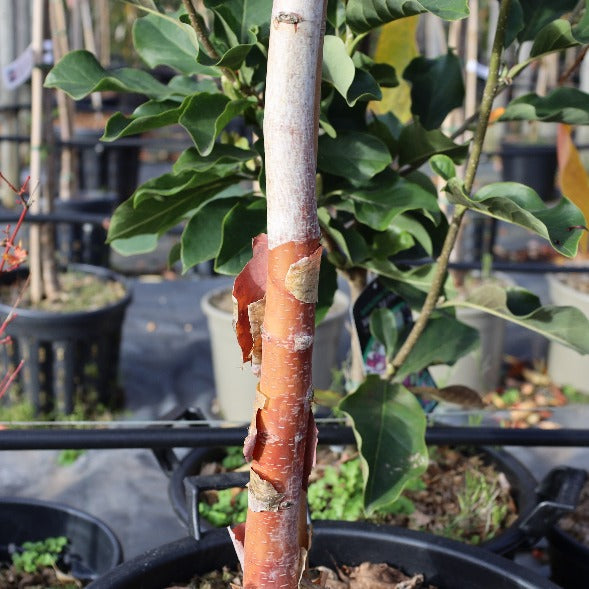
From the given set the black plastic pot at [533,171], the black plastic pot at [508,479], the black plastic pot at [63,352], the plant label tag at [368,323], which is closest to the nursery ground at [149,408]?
the black plastic pot at [63,352]

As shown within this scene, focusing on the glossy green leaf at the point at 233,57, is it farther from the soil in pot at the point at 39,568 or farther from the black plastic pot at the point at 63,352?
the black plastic pot at the point at 63,352

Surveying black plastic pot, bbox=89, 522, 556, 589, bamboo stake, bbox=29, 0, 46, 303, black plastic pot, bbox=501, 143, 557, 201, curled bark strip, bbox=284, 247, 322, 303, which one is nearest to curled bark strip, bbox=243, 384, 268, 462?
curled bark strip, bbox=284, 247, 322, 303

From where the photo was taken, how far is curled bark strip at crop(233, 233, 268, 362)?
75 cm

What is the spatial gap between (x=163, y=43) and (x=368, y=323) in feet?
1.88

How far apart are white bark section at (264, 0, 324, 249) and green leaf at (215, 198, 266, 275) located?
0.49 metres

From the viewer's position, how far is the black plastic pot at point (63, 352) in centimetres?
268

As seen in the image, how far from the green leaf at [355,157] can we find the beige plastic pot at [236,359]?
1.57 m

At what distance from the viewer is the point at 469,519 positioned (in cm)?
158

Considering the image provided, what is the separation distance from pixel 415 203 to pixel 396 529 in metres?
0.46

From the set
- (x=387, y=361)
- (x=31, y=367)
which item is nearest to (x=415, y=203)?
(x=387, y=361)

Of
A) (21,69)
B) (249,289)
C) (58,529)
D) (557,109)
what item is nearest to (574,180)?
(557,109)

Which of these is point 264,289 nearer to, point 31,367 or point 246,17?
point 246,17

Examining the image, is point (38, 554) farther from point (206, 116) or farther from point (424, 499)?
point (206, 116)

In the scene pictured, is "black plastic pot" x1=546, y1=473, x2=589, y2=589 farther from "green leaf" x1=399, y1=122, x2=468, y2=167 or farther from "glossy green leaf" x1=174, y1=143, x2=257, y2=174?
"glossy green leaf" x1=174, y1=143, x2=257, y2=174
